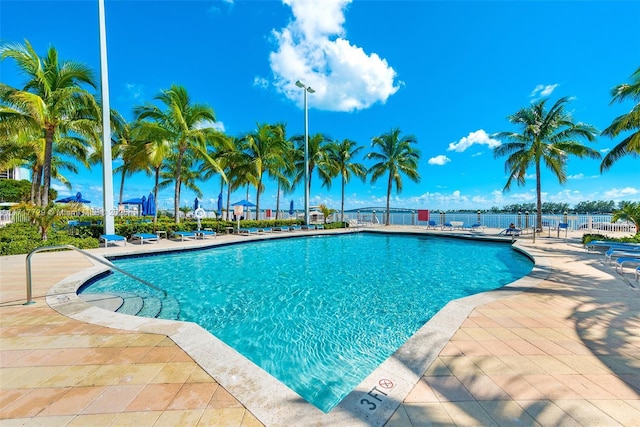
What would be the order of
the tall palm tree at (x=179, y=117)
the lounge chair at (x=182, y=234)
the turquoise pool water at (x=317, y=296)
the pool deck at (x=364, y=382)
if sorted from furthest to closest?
1. the tall palm tree at (x=179, y=117)
2. the lounge chair at (x=182, y=234)
3. the turquoise pool water at (x=317, y=296)
4. the pool deck at (x=364, y=382)

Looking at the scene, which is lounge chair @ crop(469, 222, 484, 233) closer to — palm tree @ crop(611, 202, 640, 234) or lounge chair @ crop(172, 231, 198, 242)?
palm tree @ crop(611, 202, 640, 234)

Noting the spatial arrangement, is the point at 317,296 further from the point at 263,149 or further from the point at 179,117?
the point at 263,149

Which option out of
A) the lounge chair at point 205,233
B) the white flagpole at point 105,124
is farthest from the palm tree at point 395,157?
the white flagpole at point 105,124

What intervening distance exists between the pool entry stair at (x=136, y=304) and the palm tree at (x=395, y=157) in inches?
767

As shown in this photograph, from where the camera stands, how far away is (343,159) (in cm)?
2244

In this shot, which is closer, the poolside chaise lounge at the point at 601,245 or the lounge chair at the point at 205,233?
the poolside chaise lounge at the point at 601,245

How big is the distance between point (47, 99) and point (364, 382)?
14405mm

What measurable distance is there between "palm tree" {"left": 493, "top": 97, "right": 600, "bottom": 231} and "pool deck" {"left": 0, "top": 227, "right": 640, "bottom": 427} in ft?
47.8

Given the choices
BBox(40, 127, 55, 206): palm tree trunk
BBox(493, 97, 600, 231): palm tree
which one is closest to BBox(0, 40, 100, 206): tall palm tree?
BBox(40, 127, 55, 206): palm tree trunk

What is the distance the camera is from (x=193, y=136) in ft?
43.5

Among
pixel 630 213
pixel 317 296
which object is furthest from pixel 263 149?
pixel 630 213

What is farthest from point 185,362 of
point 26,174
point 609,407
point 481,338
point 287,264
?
point 26,174

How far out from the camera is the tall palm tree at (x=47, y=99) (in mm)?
8977

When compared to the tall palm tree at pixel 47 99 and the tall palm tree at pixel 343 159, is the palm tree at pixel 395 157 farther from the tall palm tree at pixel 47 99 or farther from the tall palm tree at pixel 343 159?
the tall palm tree at pixel 47 99
